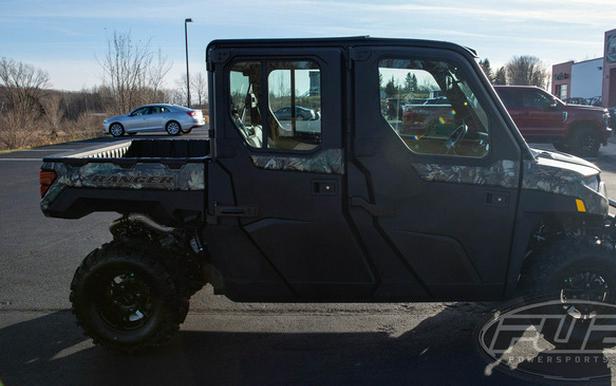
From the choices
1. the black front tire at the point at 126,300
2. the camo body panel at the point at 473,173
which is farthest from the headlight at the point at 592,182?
the black front tire at the point at 126,300

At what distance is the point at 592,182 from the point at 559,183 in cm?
34

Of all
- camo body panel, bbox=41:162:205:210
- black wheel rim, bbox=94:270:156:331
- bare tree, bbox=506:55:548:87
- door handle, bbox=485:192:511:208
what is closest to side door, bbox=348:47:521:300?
door handle, bbox=485:192:511:208

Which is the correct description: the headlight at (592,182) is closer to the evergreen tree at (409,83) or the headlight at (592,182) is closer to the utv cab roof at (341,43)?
the utv cab roof at (341,43)

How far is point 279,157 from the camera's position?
3.84 meters

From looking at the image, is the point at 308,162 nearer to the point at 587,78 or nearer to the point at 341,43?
the point at 341,43

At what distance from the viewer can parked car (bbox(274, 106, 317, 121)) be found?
12.8ft

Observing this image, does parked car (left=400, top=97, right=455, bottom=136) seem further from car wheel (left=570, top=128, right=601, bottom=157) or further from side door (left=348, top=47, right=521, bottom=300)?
car wheel (left=570, top=128, right=601, bottom=157)

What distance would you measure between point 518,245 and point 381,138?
1.20 m

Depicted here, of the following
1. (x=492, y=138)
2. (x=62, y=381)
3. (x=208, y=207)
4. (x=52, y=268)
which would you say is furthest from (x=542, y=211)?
(x=52, y=268)

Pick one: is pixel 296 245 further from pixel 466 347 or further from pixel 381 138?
pixel 466 347

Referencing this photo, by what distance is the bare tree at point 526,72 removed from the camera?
303 feet

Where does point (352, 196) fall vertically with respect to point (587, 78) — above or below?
Answer: below

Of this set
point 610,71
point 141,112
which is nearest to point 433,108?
point 141,112

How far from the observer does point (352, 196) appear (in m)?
3.82
